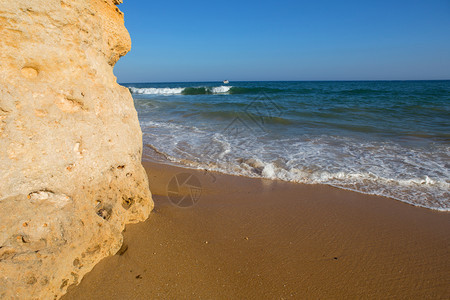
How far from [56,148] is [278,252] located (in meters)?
1.86

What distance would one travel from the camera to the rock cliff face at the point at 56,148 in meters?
1.47

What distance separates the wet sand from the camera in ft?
5.76

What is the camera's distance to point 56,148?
167 centimetres

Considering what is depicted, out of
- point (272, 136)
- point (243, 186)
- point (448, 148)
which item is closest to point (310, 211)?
point (243, 186)

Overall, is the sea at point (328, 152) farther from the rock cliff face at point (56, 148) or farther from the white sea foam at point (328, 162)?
the rock cliff face at point (56, 148)

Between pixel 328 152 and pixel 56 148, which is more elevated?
pixel 56 148

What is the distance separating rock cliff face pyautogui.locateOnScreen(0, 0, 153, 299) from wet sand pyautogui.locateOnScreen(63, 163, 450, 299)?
0.86 ft

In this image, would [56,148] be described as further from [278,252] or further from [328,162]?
[328,162]

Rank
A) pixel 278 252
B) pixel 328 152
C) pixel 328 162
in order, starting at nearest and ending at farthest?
pixel 278 252
pixel 328 162
pixel 328 152

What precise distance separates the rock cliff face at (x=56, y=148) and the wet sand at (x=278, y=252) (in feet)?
0.86

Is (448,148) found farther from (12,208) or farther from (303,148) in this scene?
(12,208)

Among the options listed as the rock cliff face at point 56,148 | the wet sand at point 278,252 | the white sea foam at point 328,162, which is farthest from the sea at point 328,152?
the rock cliff face at point 56,148

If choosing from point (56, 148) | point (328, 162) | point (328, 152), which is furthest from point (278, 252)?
point (328, 152)

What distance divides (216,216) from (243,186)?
1049mm
